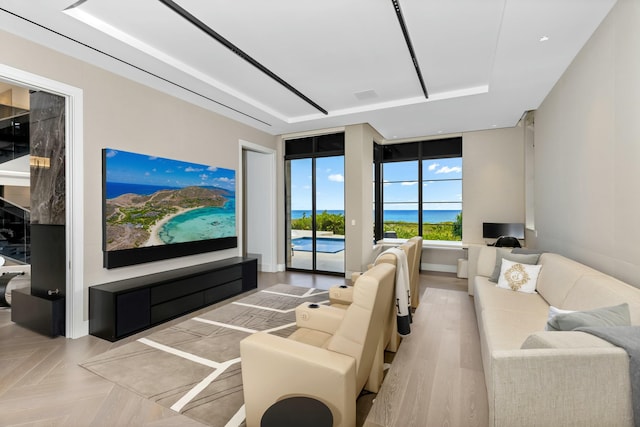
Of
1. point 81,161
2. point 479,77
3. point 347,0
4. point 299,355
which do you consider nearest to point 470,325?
point 299,355

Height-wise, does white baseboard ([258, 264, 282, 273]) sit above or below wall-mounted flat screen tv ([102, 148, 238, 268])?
below

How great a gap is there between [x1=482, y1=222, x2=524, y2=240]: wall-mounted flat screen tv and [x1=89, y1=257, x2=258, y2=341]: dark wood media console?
15.4 feet

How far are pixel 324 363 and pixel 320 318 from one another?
808 millimetres

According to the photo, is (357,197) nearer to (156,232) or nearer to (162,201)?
(162,201)

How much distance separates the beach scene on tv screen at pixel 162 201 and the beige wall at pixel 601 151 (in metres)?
4.84

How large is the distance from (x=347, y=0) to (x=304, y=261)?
5.09 m

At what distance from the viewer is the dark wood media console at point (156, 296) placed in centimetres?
312

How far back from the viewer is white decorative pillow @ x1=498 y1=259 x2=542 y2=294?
3336mm

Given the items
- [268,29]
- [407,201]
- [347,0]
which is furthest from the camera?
[407,201]

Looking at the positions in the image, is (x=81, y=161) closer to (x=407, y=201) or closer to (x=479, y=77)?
(x=479, y=77)

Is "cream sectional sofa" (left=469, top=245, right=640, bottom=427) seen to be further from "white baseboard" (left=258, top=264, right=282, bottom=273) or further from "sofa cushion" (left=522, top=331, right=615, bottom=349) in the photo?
"white baseboard" (left=258, top=264, right=282, bottom=273)

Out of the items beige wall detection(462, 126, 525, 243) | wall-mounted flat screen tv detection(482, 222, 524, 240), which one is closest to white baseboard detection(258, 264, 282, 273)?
beige wall detection(462, 126, 525, 243)

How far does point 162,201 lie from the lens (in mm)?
4070

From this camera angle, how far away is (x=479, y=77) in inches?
155
